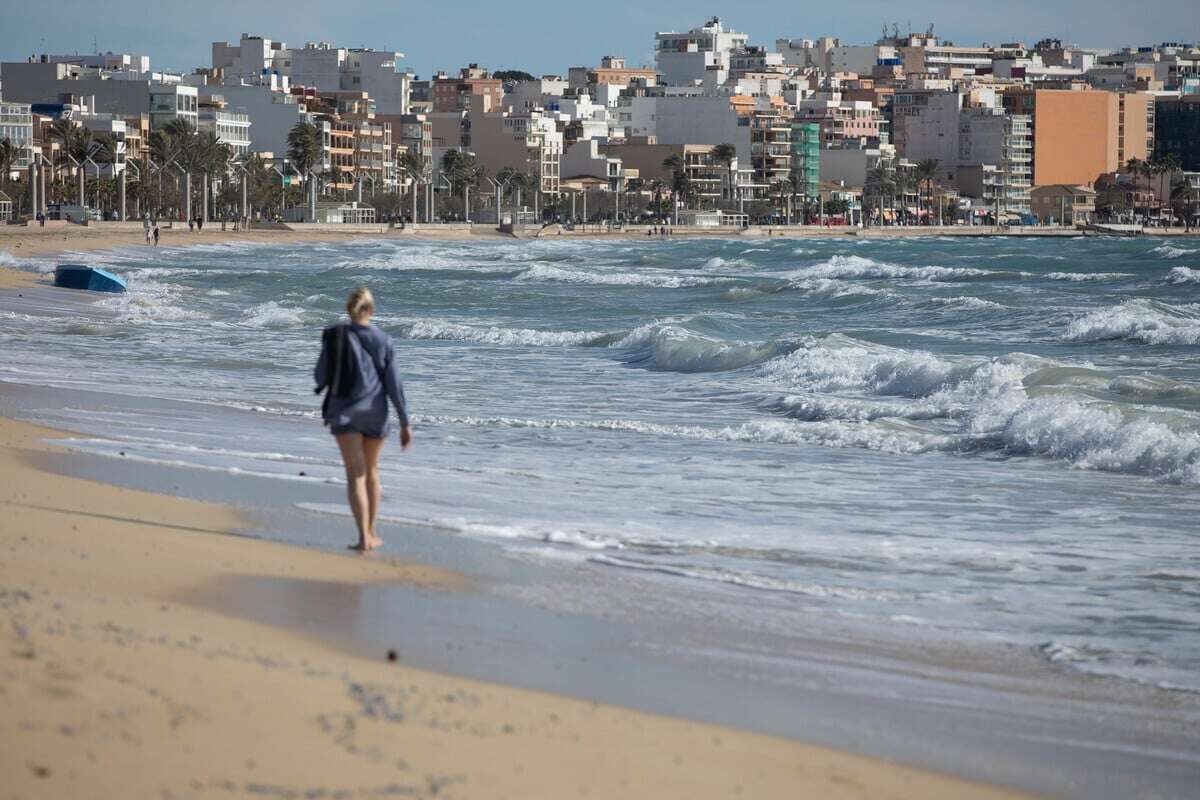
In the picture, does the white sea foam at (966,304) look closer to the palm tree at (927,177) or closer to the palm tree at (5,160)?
the palm tree at (5,160)

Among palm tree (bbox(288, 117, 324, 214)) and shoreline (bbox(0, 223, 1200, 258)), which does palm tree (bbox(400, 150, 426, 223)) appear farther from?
shoreline (bbox(0, 223, 1200, 258))

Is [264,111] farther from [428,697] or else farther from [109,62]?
[428,697]

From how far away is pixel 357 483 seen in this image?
781 centimetres

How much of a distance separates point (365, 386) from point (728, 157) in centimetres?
16156

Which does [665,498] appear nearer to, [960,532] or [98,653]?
[960,532]

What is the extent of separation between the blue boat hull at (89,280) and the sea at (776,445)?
181 inches

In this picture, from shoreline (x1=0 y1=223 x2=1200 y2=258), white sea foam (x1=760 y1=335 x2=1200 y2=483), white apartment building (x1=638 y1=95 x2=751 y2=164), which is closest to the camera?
white sea foam (x1=760 y1=335 x2=1200 y2=483)

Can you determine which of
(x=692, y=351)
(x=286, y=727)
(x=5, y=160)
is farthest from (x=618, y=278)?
(x=5, y=160)

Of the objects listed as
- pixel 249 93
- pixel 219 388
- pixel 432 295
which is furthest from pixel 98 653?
pixel 249 93

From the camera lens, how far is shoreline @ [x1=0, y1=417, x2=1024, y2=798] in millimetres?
3998

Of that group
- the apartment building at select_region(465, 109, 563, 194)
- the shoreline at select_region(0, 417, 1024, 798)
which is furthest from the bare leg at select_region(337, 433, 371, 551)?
the apartment building at select_region(465, 109, 563, 194)

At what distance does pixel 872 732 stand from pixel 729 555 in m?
3.16

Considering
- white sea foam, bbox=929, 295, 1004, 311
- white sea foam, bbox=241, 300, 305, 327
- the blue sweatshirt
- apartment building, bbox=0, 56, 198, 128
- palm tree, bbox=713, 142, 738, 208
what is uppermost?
apartment building, bbox=0, 56, 198, 128

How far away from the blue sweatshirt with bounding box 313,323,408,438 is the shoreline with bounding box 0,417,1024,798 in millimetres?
1574
